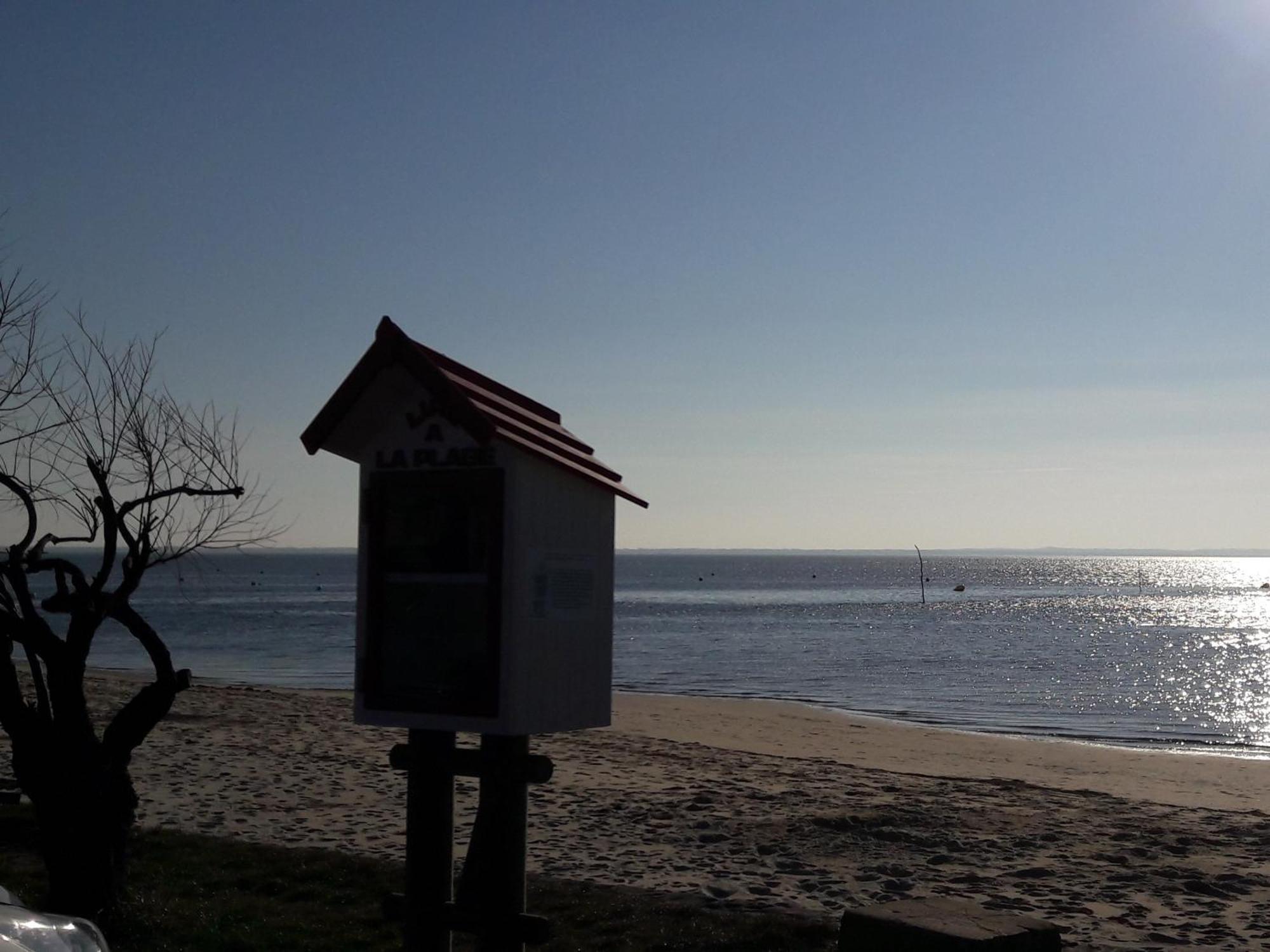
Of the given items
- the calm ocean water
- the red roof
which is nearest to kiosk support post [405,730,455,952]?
the red roof

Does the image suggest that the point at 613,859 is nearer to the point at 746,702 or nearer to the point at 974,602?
the point at 746,702

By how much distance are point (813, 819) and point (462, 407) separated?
8.42 meters

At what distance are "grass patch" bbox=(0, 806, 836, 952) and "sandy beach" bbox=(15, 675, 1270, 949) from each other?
0.80m

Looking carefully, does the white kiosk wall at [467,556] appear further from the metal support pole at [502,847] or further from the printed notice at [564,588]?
the metal support pole at [502,847]

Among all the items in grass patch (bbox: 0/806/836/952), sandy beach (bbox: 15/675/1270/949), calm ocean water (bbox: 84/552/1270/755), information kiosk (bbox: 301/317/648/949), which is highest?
information kiosk (bbox: 301/317/648/949)

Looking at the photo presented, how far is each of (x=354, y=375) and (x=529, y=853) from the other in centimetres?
607

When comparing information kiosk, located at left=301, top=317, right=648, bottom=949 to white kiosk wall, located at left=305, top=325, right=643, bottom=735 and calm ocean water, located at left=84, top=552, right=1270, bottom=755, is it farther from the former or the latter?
calm ocean water, located at left=84, top=552, right=1270, bottom=755

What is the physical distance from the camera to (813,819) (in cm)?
1261

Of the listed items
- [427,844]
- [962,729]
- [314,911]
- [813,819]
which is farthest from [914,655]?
[427,844]

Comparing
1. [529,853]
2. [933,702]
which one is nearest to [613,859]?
[529,853]

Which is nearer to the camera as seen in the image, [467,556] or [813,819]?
[467,556]

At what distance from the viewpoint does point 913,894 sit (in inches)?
379

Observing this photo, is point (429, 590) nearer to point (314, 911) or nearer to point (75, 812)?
point (75, 812)

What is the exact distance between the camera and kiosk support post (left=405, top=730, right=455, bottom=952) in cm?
597
